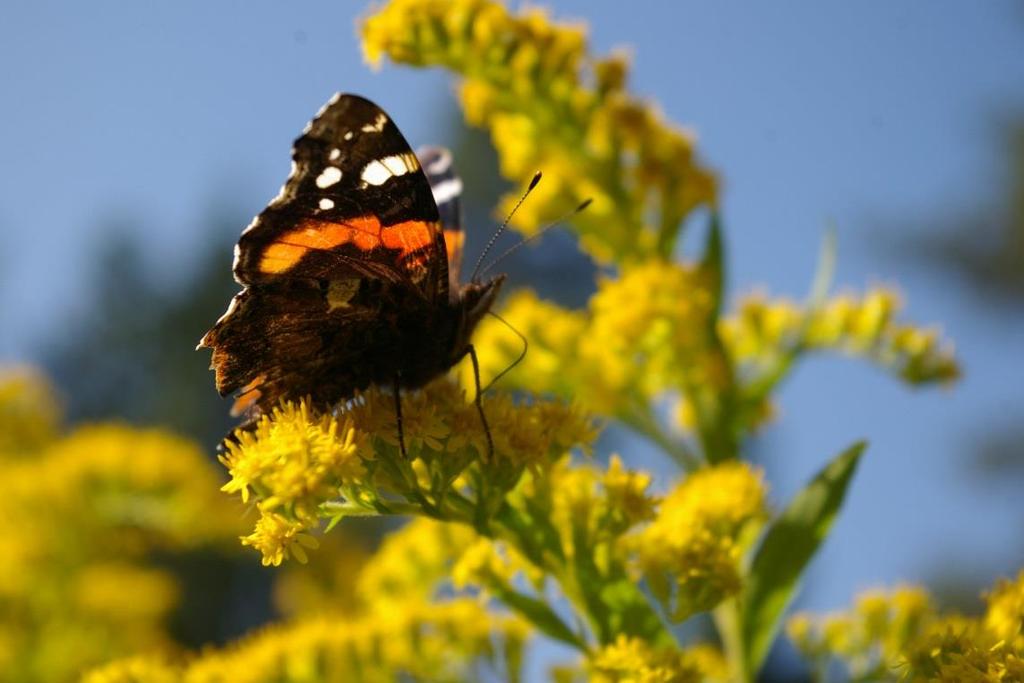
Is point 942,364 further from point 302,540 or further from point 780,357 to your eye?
point 302,540

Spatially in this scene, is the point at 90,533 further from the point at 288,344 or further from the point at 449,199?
the point at 288,344

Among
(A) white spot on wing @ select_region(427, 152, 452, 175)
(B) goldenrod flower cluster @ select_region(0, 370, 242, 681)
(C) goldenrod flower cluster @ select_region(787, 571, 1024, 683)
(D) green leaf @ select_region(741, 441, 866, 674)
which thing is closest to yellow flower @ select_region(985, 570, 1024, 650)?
(C) goldenrod flower cluster @ select_region(787, 571, 1024, 683)

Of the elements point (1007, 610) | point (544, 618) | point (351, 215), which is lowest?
point (1007, 610)

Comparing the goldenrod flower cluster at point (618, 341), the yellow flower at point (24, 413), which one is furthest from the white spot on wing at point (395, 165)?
the yellow flower at point (24, 413)

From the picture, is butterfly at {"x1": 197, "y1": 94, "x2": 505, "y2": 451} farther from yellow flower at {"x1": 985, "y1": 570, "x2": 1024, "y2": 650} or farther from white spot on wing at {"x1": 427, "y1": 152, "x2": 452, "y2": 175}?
yellow flower at {"x1": 985, "y1": 570, "x2": 1024, "y2": 650}

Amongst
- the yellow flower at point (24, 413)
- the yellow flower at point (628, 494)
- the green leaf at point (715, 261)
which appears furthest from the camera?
the yellow flower at point (24, 413)

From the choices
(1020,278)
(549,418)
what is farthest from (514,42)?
(1020,278)

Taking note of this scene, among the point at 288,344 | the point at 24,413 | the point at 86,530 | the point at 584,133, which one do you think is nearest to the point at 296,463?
the point at 288,344

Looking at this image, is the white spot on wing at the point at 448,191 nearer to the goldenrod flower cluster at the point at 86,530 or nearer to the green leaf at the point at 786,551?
the green leaf at the point at 786,551
